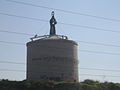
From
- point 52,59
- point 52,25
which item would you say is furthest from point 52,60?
point 52,25

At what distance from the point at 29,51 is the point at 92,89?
10.1 metres

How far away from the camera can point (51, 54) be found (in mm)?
42188

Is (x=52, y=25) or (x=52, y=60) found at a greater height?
(x=52, y=25)

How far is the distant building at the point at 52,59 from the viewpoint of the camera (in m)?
42.3

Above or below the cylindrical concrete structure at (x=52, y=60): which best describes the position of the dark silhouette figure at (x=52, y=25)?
above

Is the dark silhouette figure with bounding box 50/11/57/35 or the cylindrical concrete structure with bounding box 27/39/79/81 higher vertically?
the dark silhouette figure with bounding box 50/11/57/35

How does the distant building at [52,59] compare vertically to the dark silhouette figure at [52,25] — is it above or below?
below

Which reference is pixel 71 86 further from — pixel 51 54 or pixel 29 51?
pixel 29 51

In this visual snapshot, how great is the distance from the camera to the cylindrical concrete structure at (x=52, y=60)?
42250 mm

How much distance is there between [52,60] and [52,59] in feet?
0.52

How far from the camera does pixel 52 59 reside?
139 feet

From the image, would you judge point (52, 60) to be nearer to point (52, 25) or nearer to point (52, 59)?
point (52, 59)

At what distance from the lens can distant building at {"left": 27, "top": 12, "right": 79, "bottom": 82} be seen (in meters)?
42.3

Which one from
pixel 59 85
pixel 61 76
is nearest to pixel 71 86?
pixel 59 85
